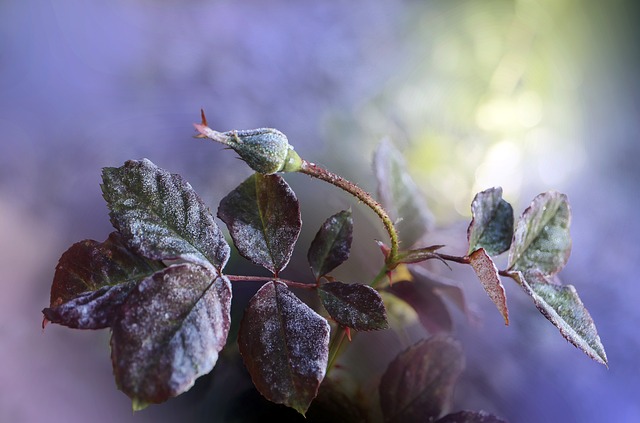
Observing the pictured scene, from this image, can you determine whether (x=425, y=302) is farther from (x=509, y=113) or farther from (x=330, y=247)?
(x=509, y=113)

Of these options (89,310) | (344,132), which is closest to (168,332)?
(89,310)

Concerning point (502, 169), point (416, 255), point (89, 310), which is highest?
point (502, 169)

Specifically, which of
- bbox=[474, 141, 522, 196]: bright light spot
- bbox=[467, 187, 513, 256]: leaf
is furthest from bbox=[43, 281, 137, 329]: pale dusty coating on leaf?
bbox=[474, 141, 522, 196]: bright light spot

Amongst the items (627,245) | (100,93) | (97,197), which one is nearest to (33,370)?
(97,197)

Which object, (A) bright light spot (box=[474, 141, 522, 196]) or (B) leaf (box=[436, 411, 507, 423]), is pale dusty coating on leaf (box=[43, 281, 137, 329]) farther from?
(A) bright light spot (box=[474, 141, 522, 196])

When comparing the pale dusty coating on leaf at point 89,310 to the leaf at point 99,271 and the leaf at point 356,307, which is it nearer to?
the leaf at point 99,271

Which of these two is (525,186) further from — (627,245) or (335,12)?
(335,12)
